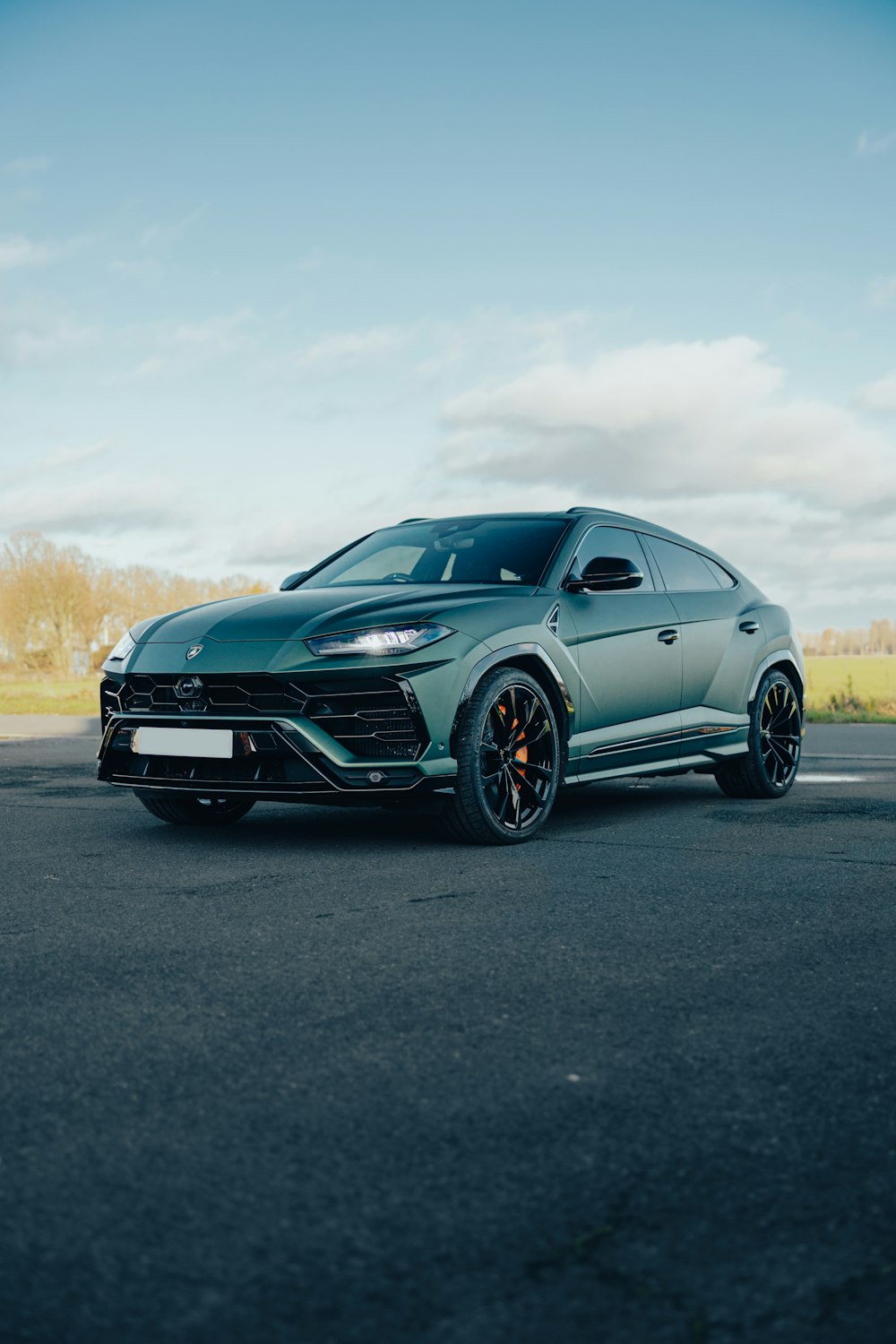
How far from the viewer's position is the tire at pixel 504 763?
6.26 metres

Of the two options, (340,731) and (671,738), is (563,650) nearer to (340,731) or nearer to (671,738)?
(671,738)

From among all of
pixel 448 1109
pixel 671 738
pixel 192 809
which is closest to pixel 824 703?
pixel 671 738

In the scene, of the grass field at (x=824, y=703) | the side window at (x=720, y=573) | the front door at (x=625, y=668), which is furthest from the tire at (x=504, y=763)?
the grass field at (x=824, y=703)

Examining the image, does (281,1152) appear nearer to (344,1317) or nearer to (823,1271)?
(344,1317)

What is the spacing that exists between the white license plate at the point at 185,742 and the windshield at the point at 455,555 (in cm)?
147

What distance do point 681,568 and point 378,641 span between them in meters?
2.85

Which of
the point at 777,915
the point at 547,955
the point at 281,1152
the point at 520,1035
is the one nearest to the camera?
the point at 281,1152

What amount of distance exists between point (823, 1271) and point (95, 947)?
276 cm

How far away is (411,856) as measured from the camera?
6141mm

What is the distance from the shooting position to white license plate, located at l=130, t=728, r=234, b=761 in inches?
243

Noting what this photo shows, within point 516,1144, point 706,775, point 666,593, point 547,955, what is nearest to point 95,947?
point 547,955

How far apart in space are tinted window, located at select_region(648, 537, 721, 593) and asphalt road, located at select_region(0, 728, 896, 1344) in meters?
3.00

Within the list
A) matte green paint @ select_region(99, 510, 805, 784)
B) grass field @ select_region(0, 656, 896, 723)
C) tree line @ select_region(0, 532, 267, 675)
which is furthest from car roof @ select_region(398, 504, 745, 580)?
tree line @ select_region(0, 532, 267, 675)

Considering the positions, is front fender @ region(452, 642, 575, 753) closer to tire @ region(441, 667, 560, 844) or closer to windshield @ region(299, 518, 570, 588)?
tire @ region(441, 667, 560, 844)
